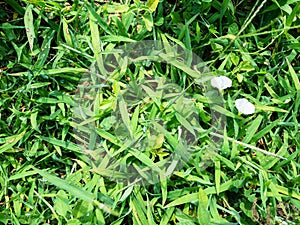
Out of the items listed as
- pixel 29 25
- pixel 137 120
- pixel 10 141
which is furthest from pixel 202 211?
pixel 29 25

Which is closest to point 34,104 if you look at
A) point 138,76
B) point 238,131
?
point 138,76

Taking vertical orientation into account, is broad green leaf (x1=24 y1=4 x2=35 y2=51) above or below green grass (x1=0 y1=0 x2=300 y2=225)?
above

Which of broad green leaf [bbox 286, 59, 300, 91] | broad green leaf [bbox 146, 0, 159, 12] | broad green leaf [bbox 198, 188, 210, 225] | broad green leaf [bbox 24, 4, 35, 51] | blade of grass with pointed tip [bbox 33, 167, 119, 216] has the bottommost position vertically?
broad green leaf [bbox 198, 188, 210, 225]

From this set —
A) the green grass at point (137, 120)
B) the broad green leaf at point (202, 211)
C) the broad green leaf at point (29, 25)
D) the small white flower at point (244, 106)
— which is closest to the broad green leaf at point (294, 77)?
the green grass at point (137, 120)

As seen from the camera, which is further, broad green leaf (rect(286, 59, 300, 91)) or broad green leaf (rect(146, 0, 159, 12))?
broad green leaf (rect(286, 59, 300, 91))

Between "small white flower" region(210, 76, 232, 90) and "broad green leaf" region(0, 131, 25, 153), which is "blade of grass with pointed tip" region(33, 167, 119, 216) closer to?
"broad green leaf" region(0, 131, 25, 153)

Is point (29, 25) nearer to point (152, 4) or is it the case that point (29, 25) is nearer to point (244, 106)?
point (152, 4)

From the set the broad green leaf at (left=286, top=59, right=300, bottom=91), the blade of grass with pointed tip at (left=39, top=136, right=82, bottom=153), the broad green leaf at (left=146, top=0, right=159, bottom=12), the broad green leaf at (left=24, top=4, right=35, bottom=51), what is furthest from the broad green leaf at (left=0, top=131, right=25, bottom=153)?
the broad green leaf at (left=286, top=59, right=300, bottom=91)
